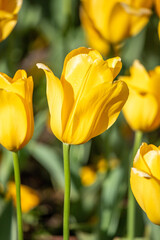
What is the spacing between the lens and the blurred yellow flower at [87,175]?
5.47 feet

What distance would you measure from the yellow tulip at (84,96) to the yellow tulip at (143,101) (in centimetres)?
25

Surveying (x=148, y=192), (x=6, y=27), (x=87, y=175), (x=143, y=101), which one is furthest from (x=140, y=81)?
(x=87, y=175)

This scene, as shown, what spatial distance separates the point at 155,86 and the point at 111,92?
295mm

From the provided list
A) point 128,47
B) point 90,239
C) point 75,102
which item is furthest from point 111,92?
point 128,47

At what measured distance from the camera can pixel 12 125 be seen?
70cm

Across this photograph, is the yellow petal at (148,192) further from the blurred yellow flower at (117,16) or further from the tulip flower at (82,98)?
the blurred yellow flower at (117,16)

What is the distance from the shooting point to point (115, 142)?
1741 millimetres

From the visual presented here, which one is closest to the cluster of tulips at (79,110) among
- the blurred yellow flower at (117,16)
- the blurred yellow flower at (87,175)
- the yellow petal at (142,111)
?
the yellow petal at (142,111)

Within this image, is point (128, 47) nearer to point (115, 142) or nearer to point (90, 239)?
point (115, 142)

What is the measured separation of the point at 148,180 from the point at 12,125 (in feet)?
0.66

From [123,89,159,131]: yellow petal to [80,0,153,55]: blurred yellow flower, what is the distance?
27cm

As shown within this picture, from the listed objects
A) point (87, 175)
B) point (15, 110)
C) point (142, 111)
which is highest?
A: point (15, 110)

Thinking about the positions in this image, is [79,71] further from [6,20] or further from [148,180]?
[6,20]

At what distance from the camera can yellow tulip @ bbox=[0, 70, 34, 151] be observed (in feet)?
2.22
